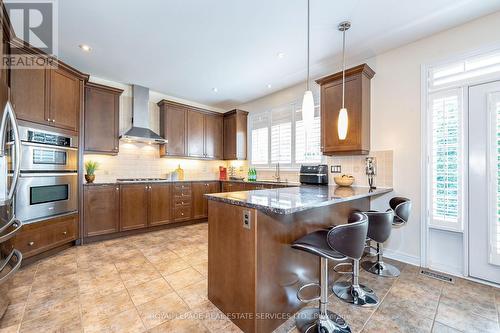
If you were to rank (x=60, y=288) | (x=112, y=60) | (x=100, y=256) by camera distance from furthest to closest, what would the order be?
(x=112, y=60)
(x=100, y=256)
(x=60, y=288)

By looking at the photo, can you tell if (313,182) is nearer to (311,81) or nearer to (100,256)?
(311,81)

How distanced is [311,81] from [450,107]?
2163mm

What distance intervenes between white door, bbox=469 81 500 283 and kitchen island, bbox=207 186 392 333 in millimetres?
1805

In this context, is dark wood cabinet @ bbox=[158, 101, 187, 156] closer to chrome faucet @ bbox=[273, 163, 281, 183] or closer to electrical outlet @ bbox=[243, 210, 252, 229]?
chrome faucet @ bbox=[273, 163, 281, 183]

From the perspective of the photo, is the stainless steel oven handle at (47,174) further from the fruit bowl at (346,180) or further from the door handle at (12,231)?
the fruit bowl at (346,180)

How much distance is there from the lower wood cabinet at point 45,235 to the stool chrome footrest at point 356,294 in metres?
3.49

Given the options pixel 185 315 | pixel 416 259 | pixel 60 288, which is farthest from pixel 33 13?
pixel 416 259

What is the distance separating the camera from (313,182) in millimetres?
3666

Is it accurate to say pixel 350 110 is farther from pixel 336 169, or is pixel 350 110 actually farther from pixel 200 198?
pixel 200 198

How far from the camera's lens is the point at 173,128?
4.73 meters

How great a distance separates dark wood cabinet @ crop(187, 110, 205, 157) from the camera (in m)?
5.00

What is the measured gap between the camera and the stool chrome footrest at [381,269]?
254 centimetres

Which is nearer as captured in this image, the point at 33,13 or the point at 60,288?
the point at 60,288

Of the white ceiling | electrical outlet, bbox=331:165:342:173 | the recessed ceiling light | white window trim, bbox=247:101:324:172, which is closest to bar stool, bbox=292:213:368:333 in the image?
electrical outlet, bbox=331:165:342:173
